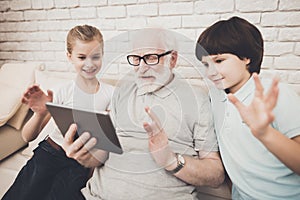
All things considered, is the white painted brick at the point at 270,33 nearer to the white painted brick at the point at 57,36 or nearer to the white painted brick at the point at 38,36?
the white painted brick at the point at 57,36

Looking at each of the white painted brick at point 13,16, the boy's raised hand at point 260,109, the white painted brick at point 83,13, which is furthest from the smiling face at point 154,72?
the white painted brick at point 13,16

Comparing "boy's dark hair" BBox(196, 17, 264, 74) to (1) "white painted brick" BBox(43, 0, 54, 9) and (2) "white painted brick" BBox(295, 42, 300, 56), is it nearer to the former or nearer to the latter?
(2) "white painted brick" BBox(295, 42, 300, 56)

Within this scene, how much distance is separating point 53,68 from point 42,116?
0.86m

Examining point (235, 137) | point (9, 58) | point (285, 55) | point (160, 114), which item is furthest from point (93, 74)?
point (9, 58)

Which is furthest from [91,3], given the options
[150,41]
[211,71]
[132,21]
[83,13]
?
[211,71]

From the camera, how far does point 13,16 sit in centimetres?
186

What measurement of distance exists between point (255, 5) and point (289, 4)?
0.14m

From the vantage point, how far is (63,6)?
168 centimetres

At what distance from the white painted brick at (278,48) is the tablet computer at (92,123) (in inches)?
32.9

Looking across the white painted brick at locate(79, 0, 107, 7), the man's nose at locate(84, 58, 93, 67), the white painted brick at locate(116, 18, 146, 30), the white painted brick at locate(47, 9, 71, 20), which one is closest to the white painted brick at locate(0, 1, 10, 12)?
the white painted brick at locate(47, 9, 71, 20)

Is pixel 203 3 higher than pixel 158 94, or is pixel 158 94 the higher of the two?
pixel 203 3

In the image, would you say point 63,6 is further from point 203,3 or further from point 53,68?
point 203,3

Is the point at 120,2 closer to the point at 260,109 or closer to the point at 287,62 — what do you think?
the point at 287,62

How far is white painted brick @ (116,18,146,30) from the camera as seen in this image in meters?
1.48
